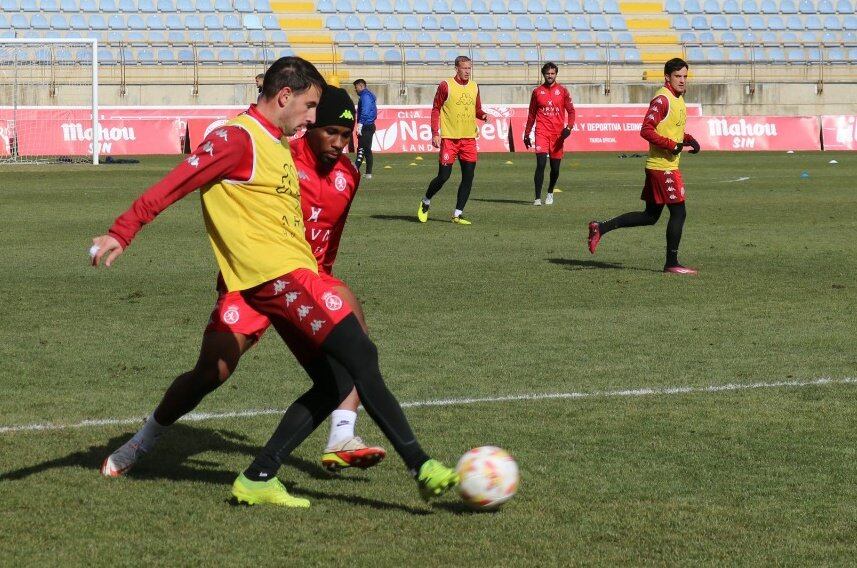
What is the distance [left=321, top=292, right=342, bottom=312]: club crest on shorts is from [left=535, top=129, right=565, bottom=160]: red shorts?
53.1 feet

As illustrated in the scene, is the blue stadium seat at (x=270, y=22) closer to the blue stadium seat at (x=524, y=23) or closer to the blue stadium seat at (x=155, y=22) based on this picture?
the blue stadium seat at (x=155, y=22)

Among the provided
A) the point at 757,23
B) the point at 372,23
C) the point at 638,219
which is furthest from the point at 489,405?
the point at 757,23

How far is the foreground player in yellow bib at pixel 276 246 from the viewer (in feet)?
15.7

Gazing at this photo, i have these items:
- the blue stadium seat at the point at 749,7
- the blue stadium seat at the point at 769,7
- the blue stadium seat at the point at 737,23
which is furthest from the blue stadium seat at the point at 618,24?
the blue stadium seat at the point at 769,7

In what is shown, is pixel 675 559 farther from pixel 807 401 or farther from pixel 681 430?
pixel 807 401

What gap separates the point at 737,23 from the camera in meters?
45.5

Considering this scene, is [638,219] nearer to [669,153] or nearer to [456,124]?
[669,153]

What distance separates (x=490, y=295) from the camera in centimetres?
1096

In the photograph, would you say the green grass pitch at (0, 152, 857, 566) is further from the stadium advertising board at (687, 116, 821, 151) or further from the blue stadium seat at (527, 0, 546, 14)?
the blue stadium seat at (527, 0, 546, 14)

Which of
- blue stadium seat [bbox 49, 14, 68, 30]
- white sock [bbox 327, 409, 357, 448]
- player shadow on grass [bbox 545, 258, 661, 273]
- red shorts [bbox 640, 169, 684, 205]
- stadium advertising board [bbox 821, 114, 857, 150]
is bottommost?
white sock [bbox 327, 409, 357, 448]

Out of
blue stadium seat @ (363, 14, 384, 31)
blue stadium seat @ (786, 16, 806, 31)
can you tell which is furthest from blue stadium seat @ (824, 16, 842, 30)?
blue stadium seat @ (363, 14, 384, 31)

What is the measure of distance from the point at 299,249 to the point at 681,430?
7.13ft

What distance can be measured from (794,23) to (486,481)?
43.6 meters

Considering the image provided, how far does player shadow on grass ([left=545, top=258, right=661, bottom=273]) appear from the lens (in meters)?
12.8
